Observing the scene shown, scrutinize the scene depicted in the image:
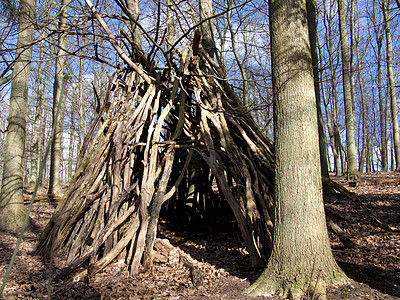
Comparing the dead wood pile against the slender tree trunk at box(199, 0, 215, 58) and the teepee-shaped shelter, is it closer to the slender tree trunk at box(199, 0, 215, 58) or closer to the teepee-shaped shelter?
the teepee-shaped shelter

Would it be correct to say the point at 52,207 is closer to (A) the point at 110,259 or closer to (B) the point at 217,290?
(A) the point at 110,259

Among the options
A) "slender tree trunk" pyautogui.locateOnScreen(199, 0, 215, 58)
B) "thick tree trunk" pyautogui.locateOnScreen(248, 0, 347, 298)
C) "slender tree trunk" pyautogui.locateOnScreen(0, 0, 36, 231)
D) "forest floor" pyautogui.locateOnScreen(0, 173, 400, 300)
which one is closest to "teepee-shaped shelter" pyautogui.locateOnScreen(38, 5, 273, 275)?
"forest floor" pyautogui.locateOnScreen(0, 173, 400, 300)

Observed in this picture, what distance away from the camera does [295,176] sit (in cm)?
318

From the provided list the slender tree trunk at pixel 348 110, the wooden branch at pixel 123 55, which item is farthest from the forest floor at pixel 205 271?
the slender tree trunk at pixel 348 110

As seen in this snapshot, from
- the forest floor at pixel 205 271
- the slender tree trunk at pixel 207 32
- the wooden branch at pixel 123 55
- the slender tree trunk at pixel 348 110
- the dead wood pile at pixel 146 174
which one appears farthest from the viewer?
the slender tree trunk at pixel 348 110

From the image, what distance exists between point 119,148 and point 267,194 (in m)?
2.44

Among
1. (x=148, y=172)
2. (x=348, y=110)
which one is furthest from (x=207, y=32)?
(x=348, y=110)

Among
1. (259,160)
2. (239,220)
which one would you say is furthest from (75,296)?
(259,160)

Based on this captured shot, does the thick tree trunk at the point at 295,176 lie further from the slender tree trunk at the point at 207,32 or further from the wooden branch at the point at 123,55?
the slender tree trunk at the point at 207,32

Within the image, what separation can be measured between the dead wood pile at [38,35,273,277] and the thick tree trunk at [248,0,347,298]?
2.79 ft

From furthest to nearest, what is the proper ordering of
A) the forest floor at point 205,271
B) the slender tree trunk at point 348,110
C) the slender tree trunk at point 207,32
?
the slender tree trunk at point 348,110 → the slender tree trunk at point 207,32 → the forest floor at point 205,271

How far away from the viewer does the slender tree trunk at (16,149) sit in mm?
5809

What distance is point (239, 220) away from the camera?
4.16 metres

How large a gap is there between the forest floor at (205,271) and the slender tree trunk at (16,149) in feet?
1.45
